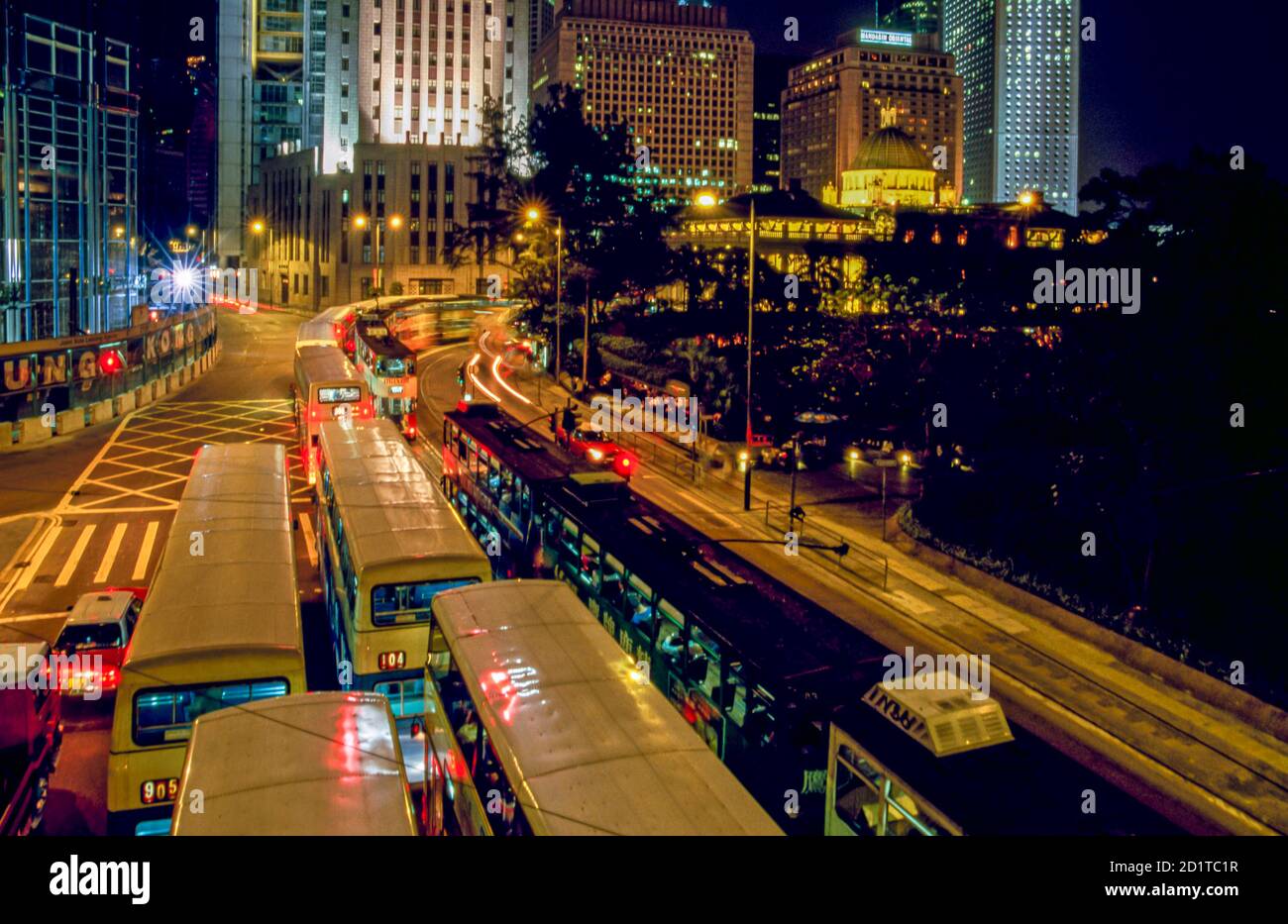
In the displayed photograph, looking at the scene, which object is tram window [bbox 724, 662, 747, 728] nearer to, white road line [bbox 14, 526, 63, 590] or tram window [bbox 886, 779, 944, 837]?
tram window [bbox 886, 779, 944, 837]

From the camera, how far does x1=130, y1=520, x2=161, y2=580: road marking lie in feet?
85.3

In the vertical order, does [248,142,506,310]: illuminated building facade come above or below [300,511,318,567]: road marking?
above

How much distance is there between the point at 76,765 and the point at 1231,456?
21.7 metres

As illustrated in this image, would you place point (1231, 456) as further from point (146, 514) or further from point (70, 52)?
point (70, 52)

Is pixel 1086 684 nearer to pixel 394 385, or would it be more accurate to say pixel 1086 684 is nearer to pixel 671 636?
pixel 671 636

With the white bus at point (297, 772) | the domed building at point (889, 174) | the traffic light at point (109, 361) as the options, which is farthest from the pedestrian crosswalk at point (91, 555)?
the domed building at point (889, 174)

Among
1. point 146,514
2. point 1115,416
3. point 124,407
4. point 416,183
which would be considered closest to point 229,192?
point 416,183

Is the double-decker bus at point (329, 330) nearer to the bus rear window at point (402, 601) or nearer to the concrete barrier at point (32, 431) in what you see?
the concrete barrier at point (32, 431)

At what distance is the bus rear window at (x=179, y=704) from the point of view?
12797 mm

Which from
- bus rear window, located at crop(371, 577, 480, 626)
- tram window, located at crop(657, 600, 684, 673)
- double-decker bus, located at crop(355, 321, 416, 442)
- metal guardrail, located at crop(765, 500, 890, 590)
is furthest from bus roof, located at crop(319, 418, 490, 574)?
double-decker bus, located at crop(355, 321, 416, 442)

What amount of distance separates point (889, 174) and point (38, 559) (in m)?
131

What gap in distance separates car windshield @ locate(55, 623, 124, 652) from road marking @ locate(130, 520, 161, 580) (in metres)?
7.32

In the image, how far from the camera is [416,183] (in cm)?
11406

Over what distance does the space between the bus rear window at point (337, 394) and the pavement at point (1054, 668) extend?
9.95 metres
